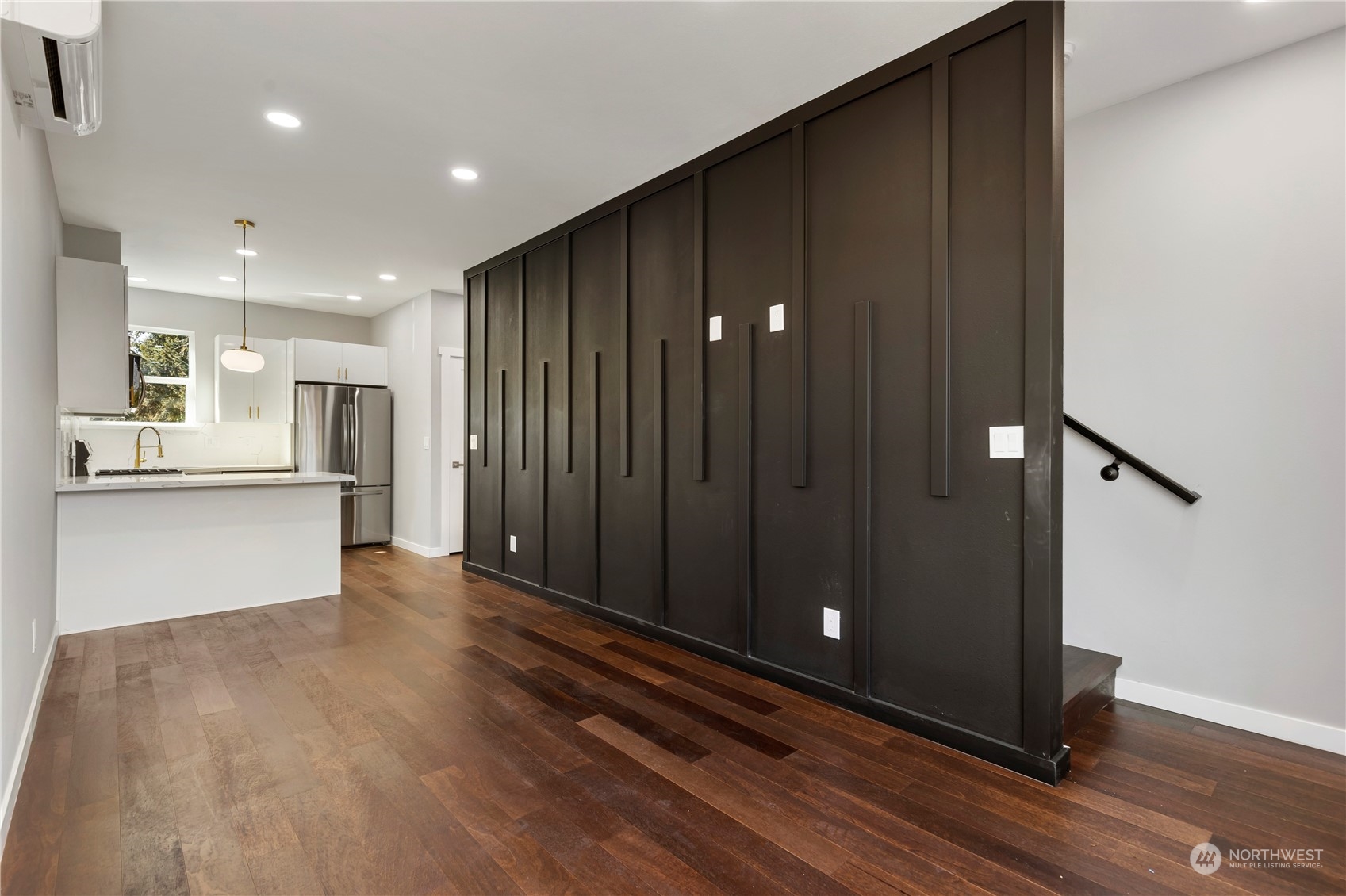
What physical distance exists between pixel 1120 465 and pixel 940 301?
1261 mm

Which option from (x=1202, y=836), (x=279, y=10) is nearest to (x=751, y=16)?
(x=279, y=10)

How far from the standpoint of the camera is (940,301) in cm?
247

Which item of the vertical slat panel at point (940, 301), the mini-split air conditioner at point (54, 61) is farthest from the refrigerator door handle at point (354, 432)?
the vertical slat panel at point (940, 301)

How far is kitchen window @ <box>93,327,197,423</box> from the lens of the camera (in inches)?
259

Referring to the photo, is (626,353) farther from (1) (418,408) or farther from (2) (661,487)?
(1) (418,408)

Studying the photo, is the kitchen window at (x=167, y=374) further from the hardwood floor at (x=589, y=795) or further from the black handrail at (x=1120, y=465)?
the black handrail at (x=1120, y=465)

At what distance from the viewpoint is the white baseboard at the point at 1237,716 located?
7.89 feet

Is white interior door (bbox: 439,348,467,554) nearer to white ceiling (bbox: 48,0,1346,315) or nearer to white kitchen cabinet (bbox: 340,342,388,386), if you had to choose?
white kitchen cabinet (bbox: 340,342,388,386)

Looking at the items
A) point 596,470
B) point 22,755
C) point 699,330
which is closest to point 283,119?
point 699,330

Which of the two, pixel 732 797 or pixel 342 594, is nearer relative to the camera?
pixel 732 797

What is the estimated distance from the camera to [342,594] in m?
4.84

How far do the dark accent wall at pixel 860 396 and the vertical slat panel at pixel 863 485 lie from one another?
1cm

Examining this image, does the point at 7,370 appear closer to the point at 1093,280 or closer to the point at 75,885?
the point at 75,885

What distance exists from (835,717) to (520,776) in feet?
4.26
